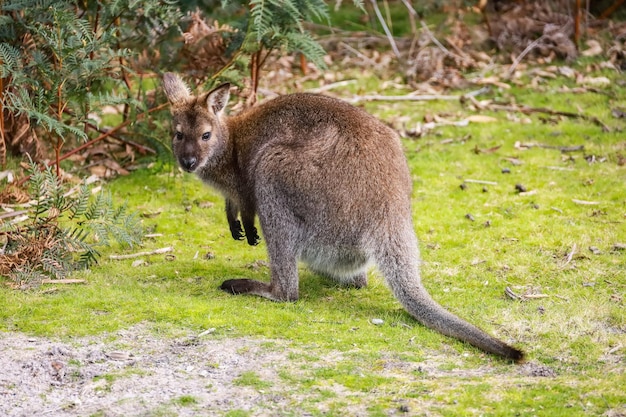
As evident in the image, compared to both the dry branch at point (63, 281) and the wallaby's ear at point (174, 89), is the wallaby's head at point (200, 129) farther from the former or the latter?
the dry branch at point (63, 281)

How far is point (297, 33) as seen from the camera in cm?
841

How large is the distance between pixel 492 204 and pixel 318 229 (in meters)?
2.64

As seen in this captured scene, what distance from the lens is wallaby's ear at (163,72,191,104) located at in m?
7.39

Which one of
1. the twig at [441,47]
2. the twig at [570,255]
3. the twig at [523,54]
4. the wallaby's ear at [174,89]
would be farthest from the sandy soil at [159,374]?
the twig at [441,47]

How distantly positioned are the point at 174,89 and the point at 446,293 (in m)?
2.87

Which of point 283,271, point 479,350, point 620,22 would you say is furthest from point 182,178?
point 620,22

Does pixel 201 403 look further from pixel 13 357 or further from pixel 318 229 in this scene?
pixel 318 229

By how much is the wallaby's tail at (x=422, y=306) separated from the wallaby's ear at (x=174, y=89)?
246 cm

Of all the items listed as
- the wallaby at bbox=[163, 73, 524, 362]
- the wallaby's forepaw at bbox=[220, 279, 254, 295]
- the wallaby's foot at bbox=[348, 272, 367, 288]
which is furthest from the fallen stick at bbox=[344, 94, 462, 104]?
the wallaby's forepaw at bbox=[220, 279, 254, 295]

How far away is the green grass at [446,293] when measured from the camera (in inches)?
189

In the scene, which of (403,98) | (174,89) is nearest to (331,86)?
(403,98)

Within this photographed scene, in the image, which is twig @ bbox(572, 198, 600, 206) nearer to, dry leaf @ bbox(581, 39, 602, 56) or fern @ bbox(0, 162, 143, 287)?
fern @ bbox(0, 162, 143, 287)

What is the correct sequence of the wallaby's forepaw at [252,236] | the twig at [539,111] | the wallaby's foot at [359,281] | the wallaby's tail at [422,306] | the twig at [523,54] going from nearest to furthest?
the wallaby's tail at [422,306]
the wallaby's foot at [359,281]
the wallaby's forepaw at [252,236]
the twig at [539,111]
the twig at [523,54]

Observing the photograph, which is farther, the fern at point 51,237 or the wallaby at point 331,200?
the fern at point 51,237
